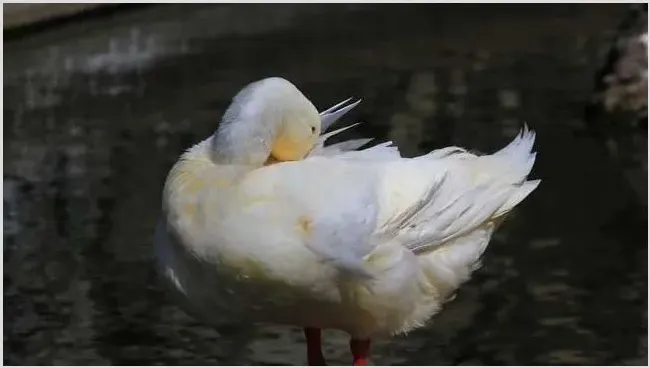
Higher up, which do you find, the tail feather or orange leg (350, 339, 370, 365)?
the tail feather

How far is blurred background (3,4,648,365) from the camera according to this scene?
192 inches

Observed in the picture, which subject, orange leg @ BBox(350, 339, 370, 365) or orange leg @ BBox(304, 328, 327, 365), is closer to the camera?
orange leg @ BBox(350, 339, 370, 365)

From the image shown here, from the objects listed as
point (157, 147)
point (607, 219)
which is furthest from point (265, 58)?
point (607, 219)

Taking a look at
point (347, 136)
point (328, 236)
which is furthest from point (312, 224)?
point (347, 136)

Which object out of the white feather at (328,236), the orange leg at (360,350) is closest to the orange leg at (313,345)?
the orange leg at (360,350)

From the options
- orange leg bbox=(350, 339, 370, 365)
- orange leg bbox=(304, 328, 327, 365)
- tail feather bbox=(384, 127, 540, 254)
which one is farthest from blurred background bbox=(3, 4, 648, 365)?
tail feather bbox=(384, 127, 540, 254)

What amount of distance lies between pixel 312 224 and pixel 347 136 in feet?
15.4

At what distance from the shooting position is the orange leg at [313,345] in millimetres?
4070

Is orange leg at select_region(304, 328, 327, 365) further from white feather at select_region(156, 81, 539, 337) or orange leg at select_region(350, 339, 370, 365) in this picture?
white feather at select_region(156, 81, 539, 337)

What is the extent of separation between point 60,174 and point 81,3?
5.98 meters

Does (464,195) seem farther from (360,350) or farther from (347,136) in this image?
(347,136)

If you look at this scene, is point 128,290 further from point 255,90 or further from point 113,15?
point 113,15

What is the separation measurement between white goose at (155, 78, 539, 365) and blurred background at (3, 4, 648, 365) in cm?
95

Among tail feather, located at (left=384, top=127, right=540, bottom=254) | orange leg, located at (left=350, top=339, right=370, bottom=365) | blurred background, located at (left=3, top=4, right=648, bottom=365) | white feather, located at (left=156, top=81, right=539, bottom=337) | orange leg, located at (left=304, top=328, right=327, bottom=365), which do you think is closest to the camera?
white feather, located at (left=156, top=81, right=539, bottom=337)
